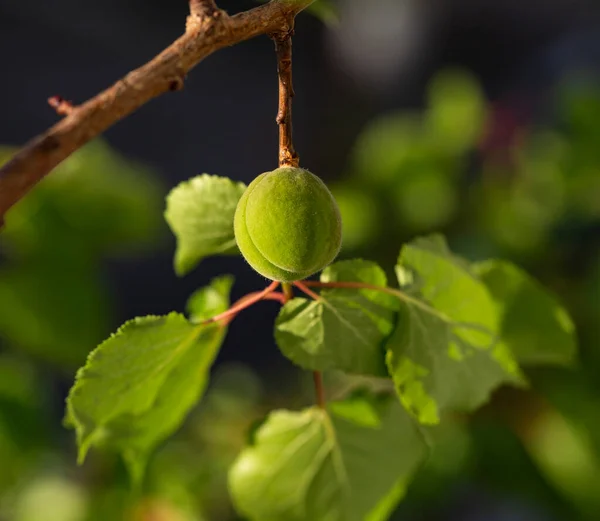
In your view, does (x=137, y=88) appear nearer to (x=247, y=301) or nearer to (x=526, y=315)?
(x=247, y=301)

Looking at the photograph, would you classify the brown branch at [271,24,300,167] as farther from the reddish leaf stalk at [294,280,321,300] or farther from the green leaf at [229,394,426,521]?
the green leaf at [229,394,426,521]

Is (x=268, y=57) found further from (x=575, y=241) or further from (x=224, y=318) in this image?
(x=224, y=318)

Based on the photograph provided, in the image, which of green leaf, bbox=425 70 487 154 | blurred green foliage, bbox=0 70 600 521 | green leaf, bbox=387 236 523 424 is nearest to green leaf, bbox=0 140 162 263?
blurred green foliage, bbox=0 70 600 521

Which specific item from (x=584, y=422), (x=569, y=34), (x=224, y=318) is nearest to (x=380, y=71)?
(x=569, y=34)

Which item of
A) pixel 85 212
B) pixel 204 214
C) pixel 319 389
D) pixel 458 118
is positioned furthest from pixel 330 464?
pixel 458 118

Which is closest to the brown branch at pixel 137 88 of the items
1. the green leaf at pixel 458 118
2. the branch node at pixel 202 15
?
the branch node at pixel 202 15
